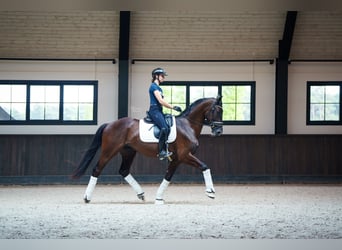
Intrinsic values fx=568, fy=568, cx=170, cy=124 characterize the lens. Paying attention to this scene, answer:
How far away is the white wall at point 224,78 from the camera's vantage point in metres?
11.5

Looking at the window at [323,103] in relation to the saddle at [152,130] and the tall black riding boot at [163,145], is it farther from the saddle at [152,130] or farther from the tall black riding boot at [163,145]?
the tall black riding boot at [163,145]

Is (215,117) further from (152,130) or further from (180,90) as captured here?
(180,90)

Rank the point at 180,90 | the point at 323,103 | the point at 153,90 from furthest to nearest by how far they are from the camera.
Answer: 1. the point at 323,103
2. the point at 180,90
3. the point at 153,90

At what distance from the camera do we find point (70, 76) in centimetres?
1130

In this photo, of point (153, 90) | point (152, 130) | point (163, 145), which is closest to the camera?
point (153, 90)

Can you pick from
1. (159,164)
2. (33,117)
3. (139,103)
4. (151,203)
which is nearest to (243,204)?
(151,203)

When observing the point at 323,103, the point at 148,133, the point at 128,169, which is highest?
the point at 323,103

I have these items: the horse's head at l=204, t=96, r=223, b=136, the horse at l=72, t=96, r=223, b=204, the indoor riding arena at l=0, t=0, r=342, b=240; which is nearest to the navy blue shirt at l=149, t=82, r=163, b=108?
the horse at l=72, t=96, r=223, b=204

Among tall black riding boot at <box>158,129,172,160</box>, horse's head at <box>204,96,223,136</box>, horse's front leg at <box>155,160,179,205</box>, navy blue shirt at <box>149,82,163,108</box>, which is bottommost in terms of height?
horse's front leg at <box>155,160,179,205</box>

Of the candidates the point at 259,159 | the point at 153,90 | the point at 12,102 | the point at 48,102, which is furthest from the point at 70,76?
the point at 153,90

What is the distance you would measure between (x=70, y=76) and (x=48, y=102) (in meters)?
0.68

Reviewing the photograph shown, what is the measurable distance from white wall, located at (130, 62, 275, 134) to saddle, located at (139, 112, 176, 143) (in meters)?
4.03

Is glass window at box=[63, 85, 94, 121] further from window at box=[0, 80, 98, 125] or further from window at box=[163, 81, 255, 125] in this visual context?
window at box=[163, 81, 255, 125]

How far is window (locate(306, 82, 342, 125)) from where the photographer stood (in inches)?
456
